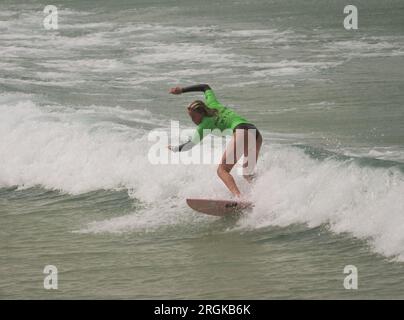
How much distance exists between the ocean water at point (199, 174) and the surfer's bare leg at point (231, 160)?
0.52 meters

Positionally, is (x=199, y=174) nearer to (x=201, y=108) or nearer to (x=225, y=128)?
(x=225, y=128)

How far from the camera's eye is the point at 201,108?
1286 centimetres

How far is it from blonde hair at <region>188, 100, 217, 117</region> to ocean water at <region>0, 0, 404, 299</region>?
149cm

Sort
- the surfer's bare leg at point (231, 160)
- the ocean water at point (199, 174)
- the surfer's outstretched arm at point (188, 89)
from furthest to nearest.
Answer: the surfer's bare leg at point (231, 160) < the surfer's outstretched arm at point (188, 89) < the ocean water at point (199, 174)

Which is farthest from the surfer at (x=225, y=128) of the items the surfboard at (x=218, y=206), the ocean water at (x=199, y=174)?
the ocean water at (x=199, y=174)

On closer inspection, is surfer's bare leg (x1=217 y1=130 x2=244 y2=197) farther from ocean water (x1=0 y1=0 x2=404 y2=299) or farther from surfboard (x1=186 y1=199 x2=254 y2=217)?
ocean water (x1=0 y1=0 x2=404 y2=299)

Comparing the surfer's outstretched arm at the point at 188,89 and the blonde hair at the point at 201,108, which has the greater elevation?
the surfer's outstretched arm at the point at 188,89

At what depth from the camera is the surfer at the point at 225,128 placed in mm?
12883

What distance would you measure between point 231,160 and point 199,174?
2303 mm

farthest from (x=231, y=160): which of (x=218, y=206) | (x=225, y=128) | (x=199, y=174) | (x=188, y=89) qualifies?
(x=199, y=174)

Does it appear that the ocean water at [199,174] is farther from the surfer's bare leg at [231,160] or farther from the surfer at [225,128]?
the surfer at [225,128]

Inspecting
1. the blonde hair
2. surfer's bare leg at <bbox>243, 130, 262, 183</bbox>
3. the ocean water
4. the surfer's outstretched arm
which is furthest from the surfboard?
the surfer's outstretched arm

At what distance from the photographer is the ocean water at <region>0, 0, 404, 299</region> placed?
39.0ft
